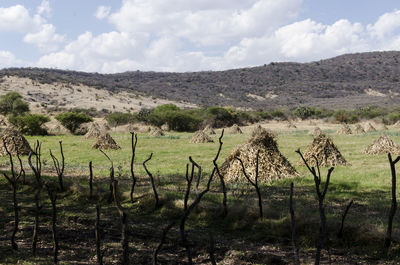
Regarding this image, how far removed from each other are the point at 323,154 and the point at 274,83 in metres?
108

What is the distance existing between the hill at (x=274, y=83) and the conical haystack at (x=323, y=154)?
78.3 metres

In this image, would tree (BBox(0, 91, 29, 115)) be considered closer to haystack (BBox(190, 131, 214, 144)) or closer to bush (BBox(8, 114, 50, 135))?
bush (BBox(8, 114, 50, 135))

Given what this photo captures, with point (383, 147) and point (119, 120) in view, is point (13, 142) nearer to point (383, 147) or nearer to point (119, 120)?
point (383, 147)

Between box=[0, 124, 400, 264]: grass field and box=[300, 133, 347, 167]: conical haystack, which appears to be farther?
box=[300, 133, 347, 167]: conical haystack

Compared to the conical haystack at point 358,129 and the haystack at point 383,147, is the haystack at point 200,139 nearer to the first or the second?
the haystack at point 383,147

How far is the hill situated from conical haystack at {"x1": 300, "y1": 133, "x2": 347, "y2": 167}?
7828 centimetres

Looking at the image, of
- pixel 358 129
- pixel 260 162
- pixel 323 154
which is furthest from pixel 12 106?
pixel 260 162

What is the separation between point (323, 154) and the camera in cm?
1561

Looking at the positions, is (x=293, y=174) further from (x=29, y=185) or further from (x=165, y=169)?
(x=29, y=185)

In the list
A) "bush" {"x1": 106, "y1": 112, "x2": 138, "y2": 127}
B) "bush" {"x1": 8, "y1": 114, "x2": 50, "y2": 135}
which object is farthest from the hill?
"bush" {"x1": 8, "y1": 114, "x2": 50, "y2": 135}

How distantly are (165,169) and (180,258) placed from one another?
9.50m

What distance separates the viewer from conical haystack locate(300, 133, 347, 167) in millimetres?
15523

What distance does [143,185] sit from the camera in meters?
12.5

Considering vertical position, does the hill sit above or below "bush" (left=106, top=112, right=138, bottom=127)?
above
